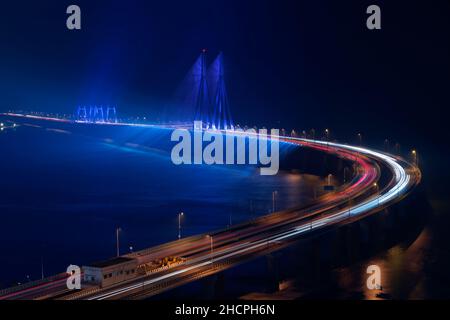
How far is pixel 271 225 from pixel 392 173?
11098 mm

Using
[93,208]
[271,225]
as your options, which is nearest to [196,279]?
[271,225]

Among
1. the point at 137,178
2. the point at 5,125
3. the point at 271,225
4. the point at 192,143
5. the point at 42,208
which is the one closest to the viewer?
the point at 271,225

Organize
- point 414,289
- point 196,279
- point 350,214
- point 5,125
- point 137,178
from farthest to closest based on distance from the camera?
point 5,125
point 137,178
point 350,214
point 414,289
point 196,279

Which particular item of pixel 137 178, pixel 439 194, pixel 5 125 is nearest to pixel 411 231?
pixel 439 194

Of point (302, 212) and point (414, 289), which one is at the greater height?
point (302, 212)

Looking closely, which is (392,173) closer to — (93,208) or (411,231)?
(411,231)

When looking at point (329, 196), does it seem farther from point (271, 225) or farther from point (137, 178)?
point (137, 178)

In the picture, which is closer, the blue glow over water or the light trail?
the light trail

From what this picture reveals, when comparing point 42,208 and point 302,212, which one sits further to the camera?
point 42,208

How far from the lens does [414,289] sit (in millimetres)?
14375

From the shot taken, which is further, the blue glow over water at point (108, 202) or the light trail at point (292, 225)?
the blue glow over water at point (108, 202)

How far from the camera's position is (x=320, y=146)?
38.4 meters

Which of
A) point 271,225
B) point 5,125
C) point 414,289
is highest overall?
point 5,125

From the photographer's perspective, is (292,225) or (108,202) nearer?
(292,225)
